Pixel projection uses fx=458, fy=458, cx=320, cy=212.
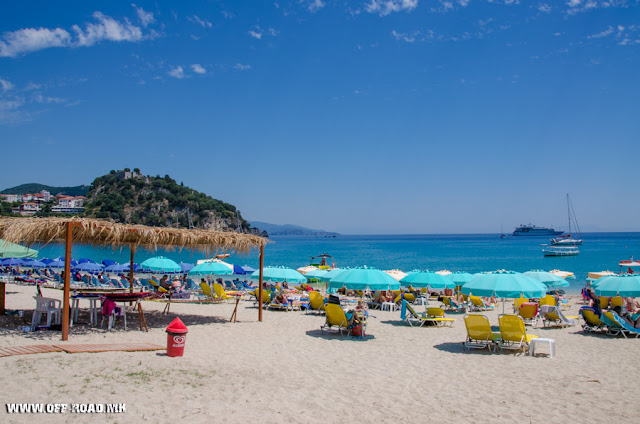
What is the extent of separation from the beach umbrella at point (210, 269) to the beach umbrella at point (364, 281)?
22.5 ft

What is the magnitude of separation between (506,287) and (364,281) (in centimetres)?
321

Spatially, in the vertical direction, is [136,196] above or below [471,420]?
above

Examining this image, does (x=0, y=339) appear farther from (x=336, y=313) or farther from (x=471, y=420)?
(x=471, y=420)

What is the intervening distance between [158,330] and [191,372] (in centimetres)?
394

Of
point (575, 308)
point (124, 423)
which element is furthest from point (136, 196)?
point (124, 423)

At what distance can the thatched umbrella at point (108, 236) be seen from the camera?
27.3 feet

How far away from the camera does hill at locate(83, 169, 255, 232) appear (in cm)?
9850

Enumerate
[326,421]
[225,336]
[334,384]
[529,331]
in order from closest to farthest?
[326,421] → [334,384] → [225,336] → [529,331]

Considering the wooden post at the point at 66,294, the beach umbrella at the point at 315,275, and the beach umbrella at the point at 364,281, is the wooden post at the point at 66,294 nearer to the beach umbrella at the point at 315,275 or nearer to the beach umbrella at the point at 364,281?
the beach umbrella at the point at 364,281

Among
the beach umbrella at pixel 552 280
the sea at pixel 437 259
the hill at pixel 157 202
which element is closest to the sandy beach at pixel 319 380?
the beach umbrella at pixel 552 280

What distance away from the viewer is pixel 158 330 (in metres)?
9.92

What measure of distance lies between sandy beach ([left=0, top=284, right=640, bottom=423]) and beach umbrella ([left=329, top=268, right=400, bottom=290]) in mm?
1378

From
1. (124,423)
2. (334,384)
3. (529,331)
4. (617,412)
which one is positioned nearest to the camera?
(124,423)

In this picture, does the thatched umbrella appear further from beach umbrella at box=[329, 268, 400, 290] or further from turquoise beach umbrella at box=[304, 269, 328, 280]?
turquoise beach umbrella at box=[304, 269, 328, 280]
